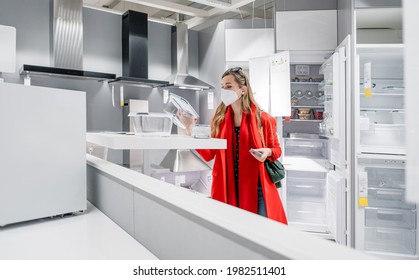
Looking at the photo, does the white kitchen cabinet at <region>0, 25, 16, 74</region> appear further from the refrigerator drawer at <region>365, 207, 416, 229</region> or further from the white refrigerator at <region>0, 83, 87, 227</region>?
the refrigerator drawer at <region>365, 207, 416, 229</region>

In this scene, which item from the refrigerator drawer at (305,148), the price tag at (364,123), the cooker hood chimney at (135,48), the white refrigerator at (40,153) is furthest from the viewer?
the cooker hood chimney at (135,48)

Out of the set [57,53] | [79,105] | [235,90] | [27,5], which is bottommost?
[79,105]

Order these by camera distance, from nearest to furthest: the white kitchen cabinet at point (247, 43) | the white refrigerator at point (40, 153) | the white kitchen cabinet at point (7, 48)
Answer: the white refrigerator at point (40, 153) < the white kitchen cabinet at point (7, 48) < the white kitchen cabinet at point (247, 43)

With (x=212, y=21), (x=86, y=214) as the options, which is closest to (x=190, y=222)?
(x=86, y=214)

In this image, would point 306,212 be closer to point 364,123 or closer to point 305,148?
point 305,148

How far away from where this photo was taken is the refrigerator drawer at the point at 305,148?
414 cm

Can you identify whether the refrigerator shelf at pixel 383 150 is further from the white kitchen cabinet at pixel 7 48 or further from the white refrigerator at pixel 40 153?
the white kitchen cabinet at pixel 7 48

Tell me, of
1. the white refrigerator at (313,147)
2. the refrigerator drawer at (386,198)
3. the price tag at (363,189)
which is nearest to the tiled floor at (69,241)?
the price tag at (363,189)

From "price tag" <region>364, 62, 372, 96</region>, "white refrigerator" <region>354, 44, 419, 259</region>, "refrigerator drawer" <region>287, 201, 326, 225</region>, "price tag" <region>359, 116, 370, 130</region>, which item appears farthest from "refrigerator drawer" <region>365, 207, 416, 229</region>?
"price tag" <region>364, 62, 372, 96</region>

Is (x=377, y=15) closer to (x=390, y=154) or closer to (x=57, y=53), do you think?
(x=390, y=154)

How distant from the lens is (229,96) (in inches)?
83.2
